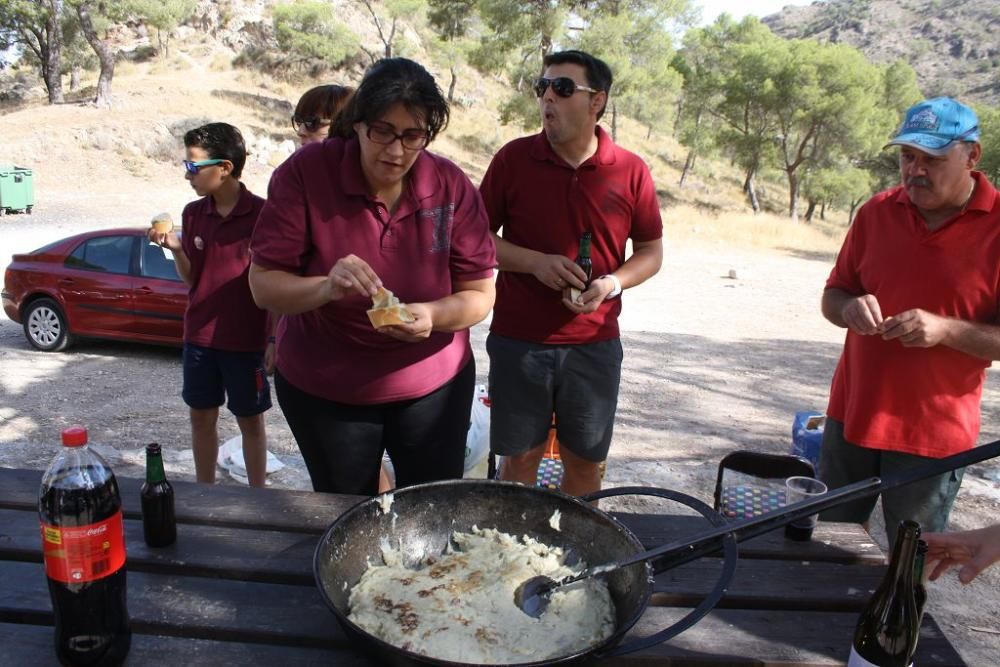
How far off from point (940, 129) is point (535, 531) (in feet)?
6.13

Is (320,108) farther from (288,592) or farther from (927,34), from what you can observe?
(927,34)

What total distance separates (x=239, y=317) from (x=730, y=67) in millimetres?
34004

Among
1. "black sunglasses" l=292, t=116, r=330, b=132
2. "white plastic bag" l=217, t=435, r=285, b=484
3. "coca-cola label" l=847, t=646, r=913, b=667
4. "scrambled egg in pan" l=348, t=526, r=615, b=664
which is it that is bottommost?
"white plastic bag" l=217, t=435, r=285, b=484

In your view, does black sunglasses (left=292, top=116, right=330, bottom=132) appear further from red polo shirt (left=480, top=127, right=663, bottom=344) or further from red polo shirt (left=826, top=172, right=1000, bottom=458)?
red polo shirt (left=826, top=172, right=1000, bottom=458)

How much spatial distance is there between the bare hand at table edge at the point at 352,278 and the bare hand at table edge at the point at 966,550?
1.46 meters

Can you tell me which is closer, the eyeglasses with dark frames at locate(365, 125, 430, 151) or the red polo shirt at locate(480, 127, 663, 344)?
the eyeglasses with dark frames at locate(365, 125, 430, 151)

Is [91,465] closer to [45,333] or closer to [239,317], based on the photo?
[239,317]

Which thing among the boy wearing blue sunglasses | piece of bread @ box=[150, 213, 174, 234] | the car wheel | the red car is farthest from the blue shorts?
the car wheel

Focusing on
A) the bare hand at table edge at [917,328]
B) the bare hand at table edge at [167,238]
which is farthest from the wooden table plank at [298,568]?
the bare hand at table edge at [167,238]

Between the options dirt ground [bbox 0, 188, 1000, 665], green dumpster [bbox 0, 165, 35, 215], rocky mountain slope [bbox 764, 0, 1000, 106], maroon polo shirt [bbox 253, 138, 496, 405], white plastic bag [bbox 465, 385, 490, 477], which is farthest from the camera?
rocky mountain slope [bbox 764, 0, 1000, 106]

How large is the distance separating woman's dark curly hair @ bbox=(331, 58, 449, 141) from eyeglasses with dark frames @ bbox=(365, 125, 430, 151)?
0.08 ft

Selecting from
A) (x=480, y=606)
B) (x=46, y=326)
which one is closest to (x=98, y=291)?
(x=46, y=326)

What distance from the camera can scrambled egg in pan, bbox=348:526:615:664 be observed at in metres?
1.29

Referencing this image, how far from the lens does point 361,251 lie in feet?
6.91
